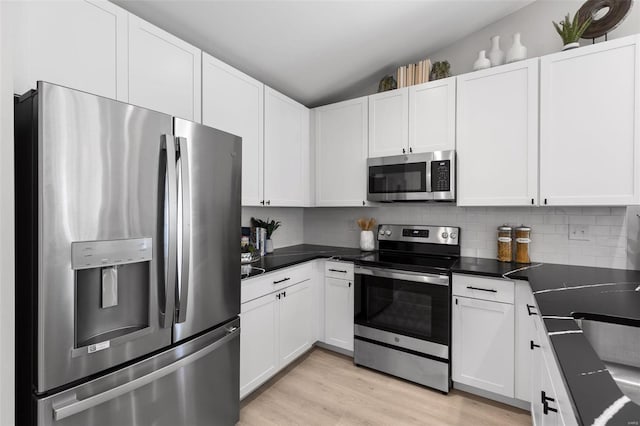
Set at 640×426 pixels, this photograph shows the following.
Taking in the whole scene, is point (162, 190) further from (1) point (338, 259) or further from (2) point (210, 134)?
(1) point (338, 259)

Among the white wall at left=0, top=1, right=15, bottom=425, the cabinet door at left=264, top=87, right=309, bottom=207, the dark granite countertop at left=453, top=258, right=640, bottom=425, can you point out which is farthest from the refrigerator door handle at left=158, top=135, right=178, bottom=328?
the dark granite countertop at left=453, top=258, right=640, bottom=425

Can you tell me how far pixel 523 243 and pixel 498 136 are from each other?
0.85 meters

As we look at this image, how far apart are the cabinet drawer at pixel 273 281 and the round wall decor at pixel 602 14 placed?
2.71 metres

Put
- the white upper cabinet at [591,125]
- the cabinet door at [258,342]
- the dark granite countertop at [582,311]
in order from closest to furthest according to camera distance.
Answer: the dark granite countertop at [582,311]
the white upper cabinet at [591,125]
the cabinet door at [258,342]

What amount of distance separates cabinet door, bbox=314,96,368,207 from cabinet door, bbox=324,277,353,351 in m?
0.81

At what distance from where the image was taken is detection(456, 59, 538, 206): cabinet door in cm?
217

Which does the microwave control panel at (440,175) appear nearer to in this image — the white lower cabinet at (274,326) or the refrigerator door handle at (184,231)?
the white lower cabinet at (274,326)

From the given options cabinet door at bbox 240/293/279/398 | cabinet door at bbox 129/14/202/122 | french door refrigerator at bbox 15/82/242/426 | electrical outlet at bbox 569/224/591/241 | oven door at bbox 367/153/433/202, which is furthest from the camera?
oven door at bbox 367/153/433/202

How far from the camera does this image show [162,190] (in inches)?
51.4

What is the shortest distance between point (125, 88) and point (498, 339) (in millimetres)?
2698

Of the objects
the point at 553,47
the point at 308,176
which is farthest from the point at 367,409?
the point at 553,47

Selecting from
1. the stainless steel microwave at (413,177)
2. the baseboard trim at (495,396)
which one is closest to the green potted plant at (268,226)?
the stainless steel microwave at (413,177)

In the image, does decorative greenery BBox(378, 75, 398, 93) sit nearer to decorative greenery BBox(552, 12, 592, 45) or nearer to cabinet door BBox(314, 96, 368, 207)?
cabinet door BBox(314, 96, 368, 207)

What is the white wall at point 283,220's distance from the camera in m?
2.92
